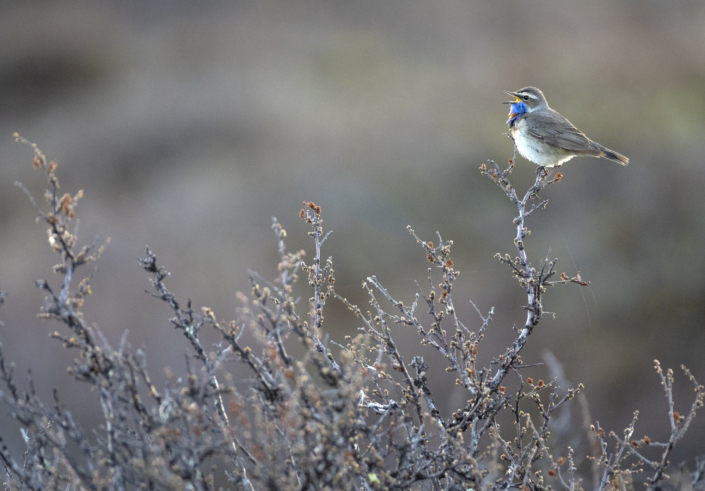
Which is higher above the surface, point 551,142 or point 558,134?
point 558,134

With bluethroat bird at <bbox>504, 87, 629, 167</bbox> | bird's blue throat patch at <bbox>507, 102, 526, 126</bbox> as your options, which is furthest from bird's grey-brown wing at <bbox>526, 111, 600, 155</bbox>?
bird's blue throat patch at <bbox>507, 102, 526, 126</bbox>

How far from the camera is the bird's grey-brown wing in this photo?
5.26 m

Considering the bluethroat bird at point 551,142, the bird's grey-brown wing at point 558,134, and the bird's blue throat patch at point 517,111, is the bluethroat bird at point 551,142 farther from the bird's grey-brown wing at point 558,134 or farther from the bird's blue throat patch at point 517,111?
the bird's blue throat patch at point 517,111

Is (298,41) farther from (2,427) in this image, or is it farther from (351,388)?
(351,388)

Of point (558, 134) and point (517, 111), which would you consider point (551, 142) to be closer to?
point (558, 134)

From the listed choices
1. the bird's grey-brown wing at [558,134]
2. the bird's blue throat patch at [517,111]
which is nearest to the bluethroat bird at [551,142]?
the bird's grey-brown wing at [558,134]

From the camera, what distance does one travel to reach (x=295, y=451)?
2178 mm

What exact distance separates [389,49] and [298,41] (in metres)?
2.89

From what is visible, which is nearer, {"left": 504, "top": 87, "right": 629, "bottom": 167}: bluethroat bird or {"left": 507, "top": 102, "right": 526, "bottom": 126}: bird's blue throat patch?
{"left": 504, "top": 87, "right": 629, "bottom": 167}: bluethroat bird

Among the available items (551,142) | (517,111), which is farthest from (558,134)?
(517,111)

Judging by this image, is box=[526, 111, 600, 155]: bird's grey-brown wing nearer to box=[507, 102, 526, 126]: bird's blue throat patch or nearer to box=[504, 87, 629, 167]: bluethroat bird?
box=[504, 87, 629, 167]: bluethroat bird

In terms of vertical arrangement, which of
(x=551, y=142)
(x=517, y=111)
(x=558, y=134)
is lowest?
(x=551, y=142)

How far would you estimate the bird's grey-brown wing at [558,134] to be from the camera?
17.2ft

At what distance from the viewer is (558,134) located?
5.34 m
